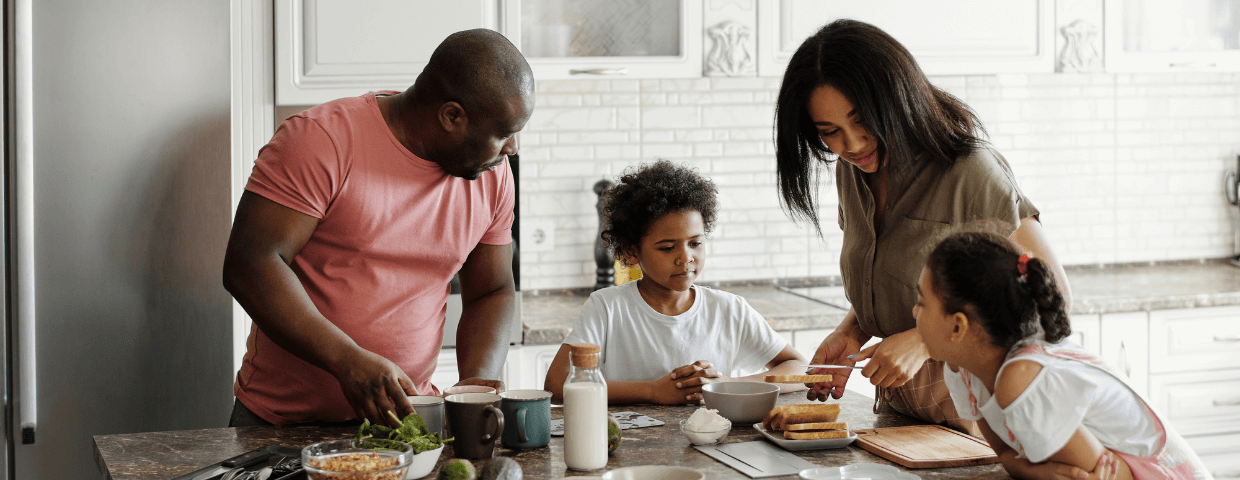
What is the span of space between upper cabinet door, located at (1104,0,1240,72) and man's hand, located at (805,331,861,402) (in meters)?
2.02

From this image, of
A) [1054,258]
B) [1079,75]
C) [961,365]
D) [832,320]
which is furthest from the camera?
[1079,75]

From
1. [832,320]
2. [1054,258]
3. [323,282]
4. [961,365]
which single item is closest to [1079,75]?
[832,320]

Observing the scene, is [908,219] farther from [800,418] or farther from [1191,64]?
[1191,64]

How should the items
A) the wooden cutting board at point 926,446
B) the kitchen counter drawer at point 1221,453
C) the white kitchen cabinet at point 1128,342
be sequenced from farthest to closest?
the kitchen counter drawer at point 1221,453 → the white kitchen cabinet at point 1128,342 → the wooden cutting board at point 926,446

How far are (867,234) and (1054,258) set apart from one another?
1.05 ft

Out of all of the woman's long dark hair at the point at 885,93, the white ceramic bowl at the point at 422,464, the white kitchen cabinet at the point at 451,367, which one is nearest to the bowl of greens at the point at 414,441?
the white ceramic bowl at the point at 422,464

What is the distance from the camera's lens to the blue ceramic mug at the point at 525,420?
140cm

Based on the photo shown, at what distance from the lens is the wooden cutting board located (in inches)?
53.2

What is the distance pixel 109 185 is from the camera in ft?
7.54

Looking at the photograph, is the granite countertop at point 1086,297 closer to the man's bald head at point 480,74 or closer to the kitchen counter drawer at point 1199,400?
the kitchen counter drawer at point 1199,400

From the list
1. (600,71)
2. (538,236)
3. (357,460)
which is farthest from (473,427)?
(538,236)

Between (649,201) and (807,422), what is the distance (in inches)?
30.7

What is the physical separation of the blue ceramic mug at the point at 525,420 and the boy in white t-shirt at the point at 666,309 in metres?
0.57

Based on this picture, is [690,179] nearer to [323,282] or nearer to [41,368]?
[323,282]
